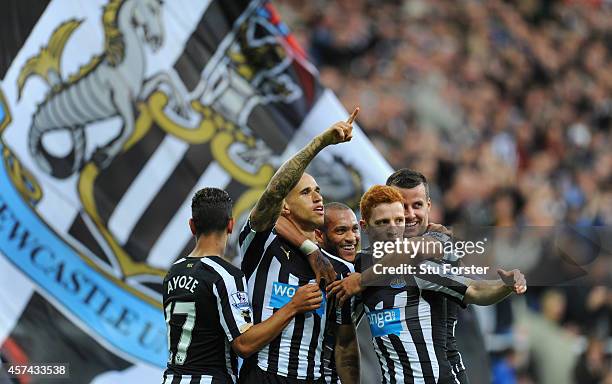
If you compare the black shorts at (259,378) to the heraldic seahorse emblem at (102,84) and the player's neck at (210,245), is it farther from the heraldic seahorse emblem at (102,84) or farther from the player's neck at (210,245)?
the heraldic seahorse emblem at (102,84)

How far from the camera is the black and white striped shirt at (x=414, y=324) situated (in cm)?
476

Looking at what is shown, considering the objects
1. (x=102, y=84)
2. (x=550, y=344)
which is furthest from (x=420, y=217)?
(x=550, y=344)

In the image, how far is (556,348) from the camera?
8.41 metres

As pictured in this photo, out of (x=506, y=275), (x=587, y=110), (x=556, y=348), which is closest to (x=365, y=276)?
(x=506, y=275)

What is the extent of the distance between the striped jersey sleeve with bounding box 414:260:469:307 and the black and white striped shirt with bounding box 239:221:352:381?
46cm

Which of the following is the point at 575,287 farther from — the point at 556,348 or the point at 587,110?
the point at 587,110

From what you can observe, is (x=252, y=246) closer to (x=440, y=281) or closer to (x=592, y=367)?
(x=440, y=281)

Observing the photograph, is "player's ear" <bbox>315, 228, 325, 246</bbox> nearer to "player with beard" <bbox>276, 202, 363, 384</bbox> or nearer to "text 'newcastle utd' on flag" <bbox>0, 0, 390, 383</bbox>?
"player with beard" <bbox>276, 202, 363, 384</bbox>

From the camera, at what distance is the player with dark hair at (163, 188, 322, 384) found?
4.54 meters

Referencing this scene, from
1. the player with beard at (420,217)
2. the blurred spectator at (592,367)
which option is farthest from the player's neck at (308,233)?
the blurred spectator at (592,367)

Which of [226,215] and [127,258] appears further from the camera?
[127,258]

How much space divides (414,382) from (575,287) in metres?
4.45

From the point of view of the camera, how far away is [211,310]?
455 cm

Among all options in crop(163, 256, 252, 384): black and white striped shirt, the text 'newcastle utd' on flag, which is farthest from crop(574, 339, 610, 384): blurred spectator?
crop(163, 256, 252, 384): black and white striped shirt
